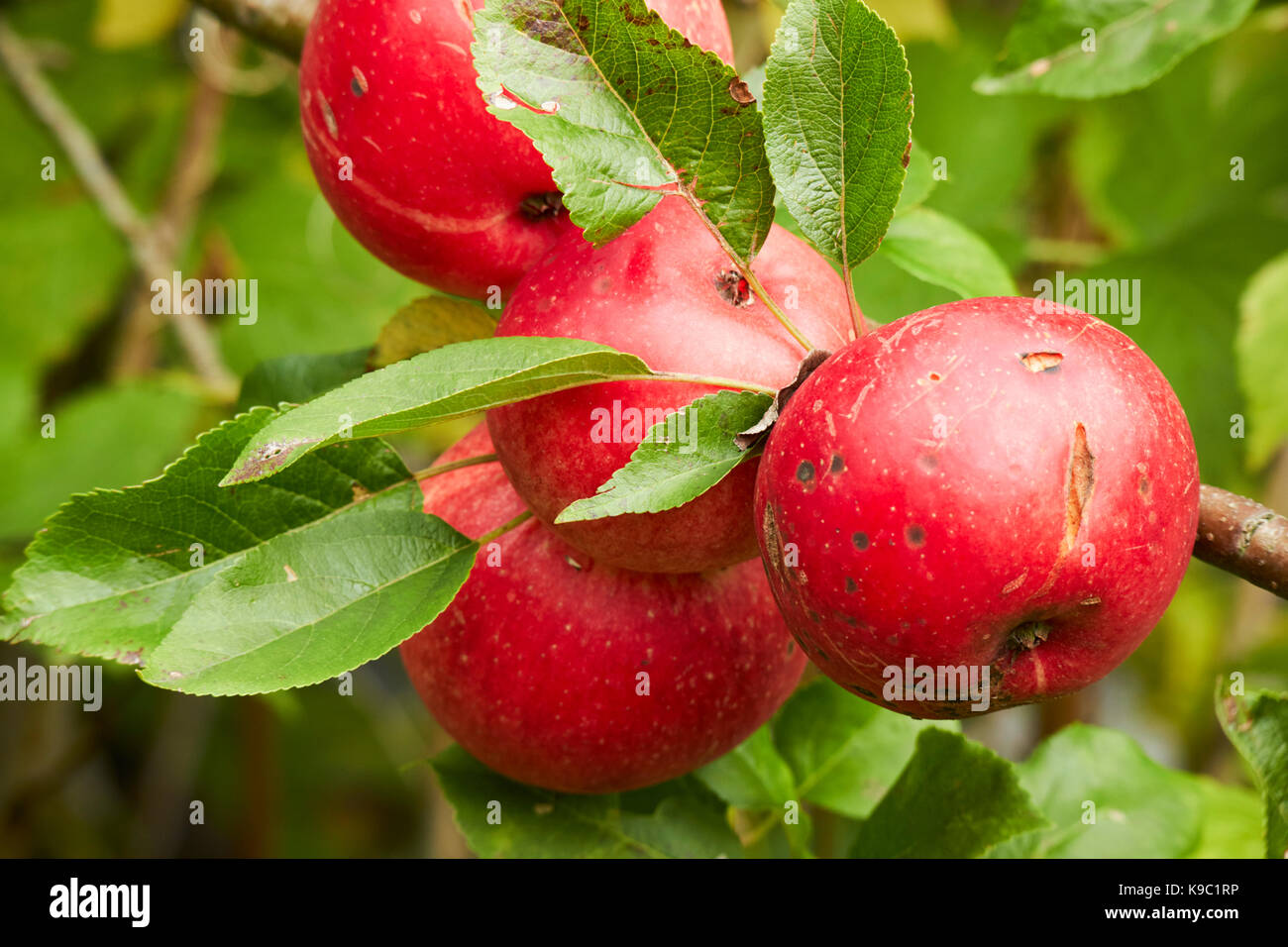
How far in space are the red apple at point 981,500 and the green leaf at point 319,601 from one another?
0.73 ft

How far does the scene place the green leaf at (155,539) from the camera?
68 cm

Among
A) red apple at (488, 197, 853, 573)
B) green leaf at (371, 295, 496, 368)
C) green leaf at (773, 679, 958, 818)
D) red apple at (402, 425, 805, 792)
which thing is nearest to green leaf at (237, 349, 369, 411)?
green leaf at (371, 295, 496, 368)

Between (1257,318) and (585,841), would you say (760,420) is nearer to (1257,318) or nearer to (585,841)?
(585,841)

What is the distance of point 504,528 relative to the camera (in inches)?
28.6

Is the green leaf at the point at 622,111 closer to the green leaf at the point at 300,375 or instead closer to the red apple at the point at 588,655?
the red apple at the point at 588,655

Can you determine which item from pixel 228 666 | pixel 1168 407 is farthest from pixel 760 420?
pixel 228 666

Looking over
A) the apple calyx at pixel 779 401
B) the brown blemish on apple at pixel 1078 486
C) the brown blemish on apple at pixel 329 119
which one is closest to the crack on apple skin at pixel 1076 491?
the brown blemish on apple at pixel 1078 486

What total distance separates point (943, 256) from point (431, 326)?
387mm

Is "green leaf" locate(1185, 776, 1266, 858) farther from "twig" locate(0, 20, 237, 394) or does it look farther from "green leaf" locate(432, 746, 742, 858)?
"twig" locate(0, 20, 237, 394)

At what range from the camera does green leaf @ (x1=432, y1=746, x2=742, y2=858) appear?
89cm

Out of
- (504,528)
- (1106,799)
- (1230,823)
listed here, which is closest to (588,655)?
(504,528)

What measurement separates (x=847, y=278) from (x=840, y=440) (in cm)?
14

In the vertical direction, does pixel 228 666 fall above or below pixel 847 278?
below

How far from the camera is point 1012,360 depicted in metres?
0.53
